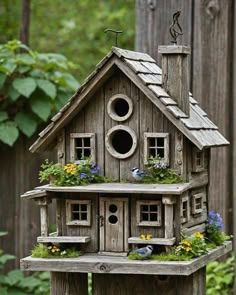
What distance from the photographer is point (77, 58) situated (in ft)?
48.0

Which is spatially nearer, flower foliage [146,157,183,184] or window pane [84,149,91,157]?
flower foliage [146,157,183,184]

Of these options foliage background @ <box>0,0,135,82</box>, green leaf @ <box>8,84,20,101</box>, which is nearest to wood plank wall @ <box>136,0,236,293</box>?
green leaf @ <box>8,84,20,101</box>

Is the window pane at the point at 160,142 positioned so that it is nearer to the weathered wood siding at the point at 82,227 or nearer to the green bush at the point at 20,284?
the weathered wood siding at the point at 82,227

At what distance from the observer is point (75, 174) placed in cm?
611

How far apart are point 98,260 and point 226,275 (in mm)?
2764

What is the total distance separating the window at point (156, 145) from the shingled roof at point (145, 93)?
0.16m

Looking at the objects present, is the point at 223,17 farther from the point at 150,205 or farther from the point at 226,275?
the point at 150,205

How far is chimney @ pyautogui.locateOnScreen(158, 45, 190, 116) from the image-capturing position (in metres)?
6.14

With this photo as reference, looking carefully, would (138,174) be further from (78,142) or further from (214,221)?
(214,221)

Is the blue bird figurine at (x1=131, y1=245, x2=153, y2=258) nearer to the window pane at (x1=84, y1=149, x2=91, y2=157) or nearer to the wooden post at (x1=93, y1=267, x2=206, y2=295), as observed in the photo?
the wooden post at (x1=93, y1=267, x2=206, y2=295)

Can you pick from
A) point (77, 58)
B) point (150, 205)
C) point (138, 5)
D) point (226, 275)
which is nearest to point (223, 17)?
point (138, 5)

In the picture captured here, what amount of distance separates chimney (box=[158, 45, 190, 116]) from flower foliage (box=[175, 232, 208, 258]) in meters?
0.79

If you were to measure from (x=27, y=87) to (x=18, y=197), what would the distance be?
1244mm

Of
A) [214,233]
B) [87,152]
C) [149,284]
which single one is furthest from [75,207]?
[214,233]
